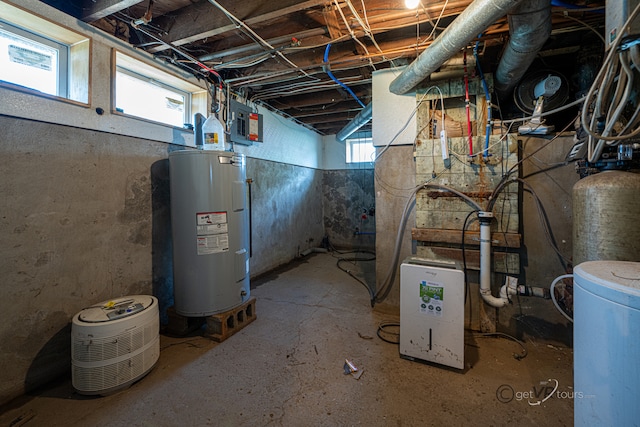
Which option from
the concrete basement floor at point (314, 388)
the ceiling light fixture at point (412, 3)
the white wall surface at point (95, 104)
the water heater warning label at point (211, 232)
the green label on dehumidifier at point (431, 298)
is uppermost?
the ceiling light fixture at point (412, 3)

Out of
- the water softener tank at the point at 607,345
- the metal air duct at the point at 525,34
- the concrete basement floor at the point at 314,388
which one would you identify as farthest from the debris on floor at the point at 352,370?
the metal air duct at the point at 525,34

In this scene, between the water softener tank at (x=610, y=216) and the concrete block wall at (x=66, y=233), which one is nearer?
the water softener tank at (x=610, y=216)

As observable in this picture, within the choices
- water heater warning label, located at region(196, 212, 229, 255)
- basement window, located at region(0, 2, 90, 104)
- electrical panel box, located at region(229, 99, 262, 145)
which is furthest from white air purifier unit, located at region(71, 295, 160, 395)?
electrical panel box, located at region(229, 99, 262, 145)

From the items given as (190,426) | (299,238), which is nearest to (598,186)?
(190,426)

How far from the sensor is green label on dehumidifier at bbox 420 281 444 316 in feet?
5.76

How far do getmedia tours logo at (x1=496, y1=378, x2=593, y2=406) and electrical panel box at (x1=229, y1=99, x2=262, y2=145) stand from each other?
328cm

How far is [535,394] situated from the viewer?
5.06 feet

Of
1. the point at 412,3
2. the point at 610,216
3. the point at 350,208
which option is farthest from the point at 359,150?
the point at 610,216

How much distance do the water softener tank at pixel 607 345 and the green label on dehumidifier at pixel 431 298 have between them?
2.51ft

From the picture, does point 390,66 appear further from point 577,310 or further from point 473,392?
point 473,392

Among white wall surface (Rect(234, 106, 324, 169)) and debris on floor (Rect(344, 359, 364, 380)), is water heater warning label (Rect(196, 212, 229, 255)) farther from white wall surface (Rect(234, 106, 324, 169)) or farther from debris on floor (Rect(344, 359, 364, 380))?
white wall surface (Rect(234, 106, 324, 169))

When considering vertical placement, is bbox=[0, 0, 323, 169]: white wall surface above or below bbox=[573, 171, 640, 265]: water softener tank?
above

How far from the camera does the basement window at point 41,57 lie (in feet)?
5.13

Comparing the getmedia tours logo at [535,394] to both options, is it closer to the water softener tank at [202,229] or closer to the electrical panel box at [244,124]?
the water softener tank at [202,229]
